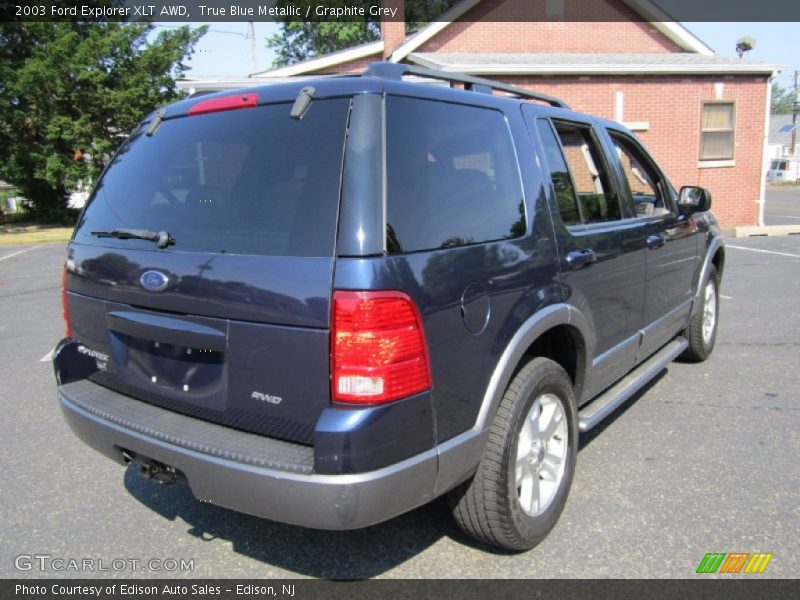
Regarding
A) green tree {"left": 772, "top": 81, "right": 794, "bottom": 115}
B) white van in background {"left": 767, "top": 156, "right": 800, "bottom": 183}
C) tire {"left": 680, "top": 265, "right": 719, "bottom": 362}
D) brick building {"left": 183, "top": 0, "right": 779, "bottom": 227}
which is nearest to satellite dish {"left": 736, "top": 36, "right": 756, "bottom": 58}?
brick building {"left": 183, "top": 0, "right": 779, "bottom": 227}

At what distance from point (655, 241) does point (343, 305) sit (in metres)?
2.62

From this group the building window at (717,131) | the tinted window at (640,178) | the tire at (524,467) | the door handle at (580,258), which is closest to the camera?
the tire at (524,467)

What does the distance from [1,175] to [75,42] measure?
5656 mm

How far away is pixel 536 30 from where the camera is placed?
17.2 metres

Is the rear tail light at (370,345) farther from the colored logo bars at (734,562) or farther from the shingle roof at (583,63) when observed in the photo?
the shingle roof at (583,63)

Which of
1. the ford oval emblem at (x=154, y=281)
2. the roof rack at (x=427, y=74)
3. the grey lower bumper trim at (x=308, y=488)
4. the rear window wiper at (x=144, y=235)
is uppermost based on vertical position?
the roof rack at (x=427, y=74)

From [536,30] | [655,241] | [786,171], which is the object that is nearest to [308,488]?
[655,241]

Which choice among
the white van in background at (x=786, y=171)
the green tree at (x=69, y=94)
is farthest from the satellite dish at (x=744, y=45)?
the white van in background at (x=786, y=171)

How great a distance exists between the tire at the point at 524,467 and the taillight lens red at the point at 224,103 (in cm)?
157

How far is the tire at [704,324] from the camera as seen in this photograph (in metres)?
4.99

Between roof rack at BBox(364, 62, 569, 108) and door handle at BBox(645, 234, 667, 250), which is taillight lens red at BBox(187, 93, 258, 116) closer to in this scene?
roof rack at BBox(364, 62, 569, 108)

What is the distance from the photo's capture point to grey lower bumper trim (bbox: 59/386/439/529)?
1.98 meters

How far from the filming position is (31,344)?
6355mm
